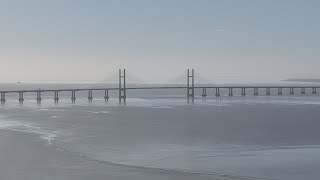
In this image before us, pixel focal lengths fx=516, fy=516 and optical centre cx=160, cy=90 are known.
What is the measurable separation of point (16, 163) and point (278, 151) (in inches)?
407

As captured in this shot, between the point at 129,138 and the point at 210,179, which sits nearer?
the point at 210,179

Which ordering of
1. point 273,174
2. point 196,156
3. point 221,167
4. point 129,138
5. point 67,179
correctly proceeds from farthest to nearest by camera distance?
point 129,138 < point 196,156 < point 221,167 < point 273,174 < point 67,179

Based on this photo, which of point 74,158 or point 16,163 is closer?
point 16,163

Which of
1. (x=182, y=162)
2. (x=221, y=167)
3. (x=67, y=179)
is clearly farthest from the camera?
(x=182, y=162)

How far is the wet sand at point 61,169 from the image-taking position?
585 inches

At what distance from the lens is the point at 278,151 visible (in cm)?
2102

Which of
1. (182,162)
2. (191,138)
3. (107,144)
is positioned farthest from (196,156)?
(191,138)

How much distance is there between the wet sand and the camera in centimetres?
1487

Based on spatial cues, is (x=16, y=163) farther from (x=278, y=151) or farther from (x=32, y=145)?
(x=278, y=151)

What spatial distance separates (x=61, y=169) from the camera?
53.0 ft

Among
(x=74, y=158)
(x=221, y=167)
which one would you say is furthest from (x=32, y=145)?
(x=221, y=167)

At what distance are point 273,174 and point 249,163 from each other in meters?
2.09

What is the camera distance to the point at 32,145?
23219 mm

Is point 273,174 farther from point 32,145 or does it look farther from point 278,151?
point 32,145
